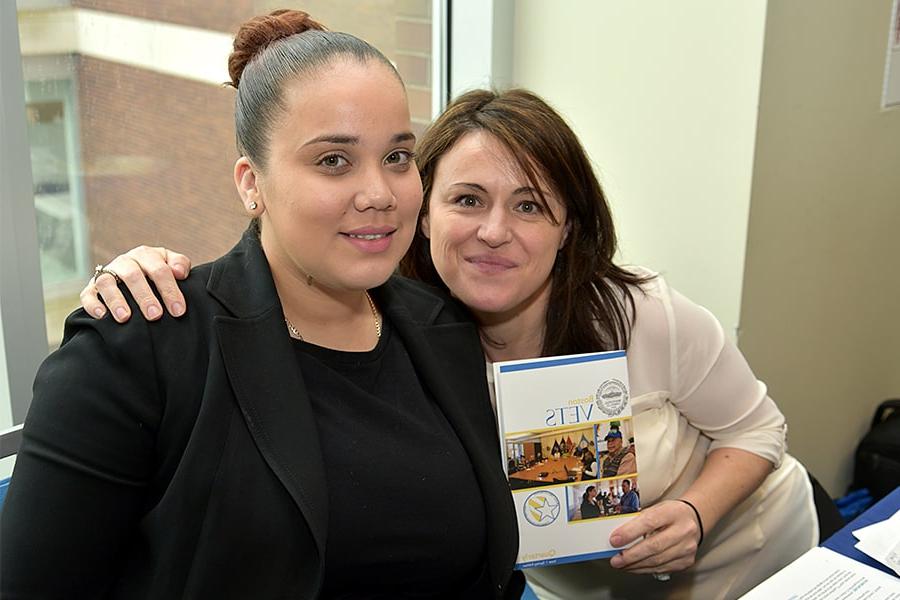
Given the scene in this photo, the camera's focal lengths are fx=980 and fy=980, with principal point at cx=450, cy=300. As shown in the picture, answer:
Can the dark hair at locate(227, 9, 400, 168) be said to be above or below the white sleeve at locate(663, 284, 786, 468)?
above

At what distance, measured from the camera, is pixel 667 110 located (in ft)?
7.85

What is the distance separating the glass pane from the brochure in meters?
0.93

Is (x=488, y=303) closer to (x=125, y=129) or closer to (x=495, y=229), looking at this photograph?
(x=495, y=229)

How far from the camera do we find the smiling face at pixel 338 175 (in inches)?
51.7

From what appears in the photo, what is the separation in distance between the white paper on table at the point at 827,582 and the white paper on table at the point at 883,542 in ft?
0.09

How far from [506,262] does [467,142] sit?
0.75 feet

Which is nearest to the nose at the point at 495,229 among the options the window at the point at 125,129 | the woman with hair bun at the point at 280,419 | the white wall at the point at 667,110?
the woman with hair bun at the point at 280,419

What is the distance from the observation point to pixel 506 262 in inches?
66.6

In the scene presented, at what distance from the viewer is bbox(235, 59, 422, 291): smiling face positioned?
1.31m

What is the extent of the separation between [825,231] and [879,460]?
795 millimetres

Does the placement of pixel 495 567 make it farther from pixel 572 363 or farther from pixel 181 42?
pixel 181 42

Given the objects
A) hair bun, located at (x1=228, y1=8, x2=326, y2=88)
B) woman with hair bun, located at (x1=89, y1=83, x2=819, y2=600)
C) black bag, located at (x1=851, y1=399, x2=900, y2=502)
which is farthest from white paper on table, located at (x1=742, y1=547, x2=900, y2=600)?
black bag, located at (x1=851, y1=399, x2=900, y2=502)

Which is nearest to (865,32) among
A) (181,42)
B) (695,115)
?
(695,115)

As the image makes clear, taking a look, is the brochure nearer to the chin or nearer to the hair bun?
the chin
